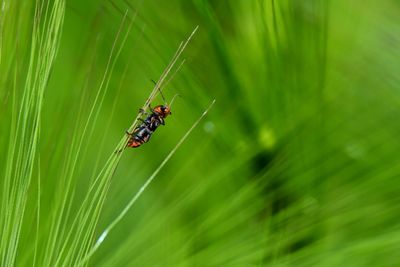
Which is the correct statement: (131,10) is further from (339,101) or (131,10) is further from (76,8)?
(339,101)

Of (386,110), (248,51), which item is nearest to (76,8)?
(248,51)

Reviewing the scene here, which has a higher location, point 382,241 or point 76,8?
point 76,8

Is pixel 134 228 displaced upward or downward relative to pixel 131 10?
downward

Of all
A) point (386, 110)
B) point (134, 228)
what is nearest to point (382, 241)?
point (386, 110)

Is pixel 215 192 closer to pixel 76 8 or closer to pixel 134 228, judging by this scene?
pixel 134 228

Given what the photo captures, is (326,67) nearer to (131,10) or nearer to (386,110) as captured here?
(386,110)

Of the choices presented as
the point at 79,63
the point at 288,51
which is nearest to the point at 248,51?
the point at 288,51
